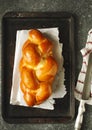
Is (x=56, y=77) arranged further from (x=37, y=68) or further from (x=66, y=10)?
(x=66, y=10)

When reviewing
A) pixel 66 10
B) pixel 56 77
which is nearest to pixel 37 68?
pixel 56 77

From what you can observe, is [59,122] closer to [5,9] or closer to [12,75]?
[12,75]

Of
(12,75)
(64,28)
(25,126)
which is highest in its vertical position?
(64,28)

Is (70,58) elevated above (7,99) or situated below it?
above

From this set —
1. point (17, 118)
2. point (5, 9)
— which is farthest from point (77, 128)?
point (5, 9)
